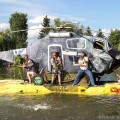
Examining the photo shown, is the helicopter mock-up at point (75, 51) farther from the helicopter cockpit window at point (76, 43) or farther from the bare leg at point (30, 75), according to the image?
the bare leg at point (30, 75)

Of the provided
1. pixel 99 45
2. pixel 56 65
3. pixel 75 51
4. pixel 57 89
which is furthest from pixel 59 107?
pixel 99 45

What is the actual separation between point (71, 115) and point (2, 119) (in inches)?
91.6

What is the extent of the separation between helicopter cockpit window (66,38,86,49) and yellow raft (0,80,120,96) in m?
2.15

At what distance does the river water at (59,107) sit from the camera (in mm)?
12234

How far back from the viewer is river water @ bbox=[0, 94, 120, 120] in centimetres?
1223

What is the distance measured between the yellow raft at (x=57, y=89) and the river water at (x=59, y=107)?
0.67 metres

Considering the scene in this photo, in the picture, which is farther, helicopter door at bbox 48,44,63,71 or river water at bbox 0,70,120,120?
helicopter door at bbox 48,44,63,71

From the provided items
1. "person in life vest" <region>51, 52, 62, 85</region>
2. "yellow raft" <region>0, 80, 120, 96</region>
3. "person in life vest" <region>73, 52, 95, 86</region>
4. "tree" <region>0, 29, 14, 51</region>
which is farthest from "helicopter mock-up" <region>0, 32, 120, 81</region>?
"tree" <region>0, 29, 14, 51</region>

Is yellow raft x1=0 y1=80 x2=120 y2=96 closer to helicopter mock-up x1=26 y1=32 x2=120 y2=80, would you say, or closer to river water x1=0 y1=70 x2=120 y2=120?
river water x1=0 y1=70 x2=120 y2=120

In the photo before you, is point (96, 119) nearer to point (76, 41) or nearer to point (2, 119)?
point (2, 119)

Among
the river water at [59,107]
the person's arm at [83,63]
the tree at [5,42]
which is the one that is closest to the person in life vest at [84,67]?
the person's arm at [83,63]

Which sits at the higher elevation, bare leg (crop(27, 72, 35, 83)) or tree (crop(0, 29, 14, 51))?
tree (crop(0, 29, 14, 51))

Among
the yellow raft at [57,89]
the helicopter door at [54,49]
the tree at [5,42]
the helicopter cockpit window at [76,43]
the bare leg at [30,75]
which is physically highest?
the tree at [5,42]

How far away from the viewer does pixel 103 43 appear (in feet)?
61.7
